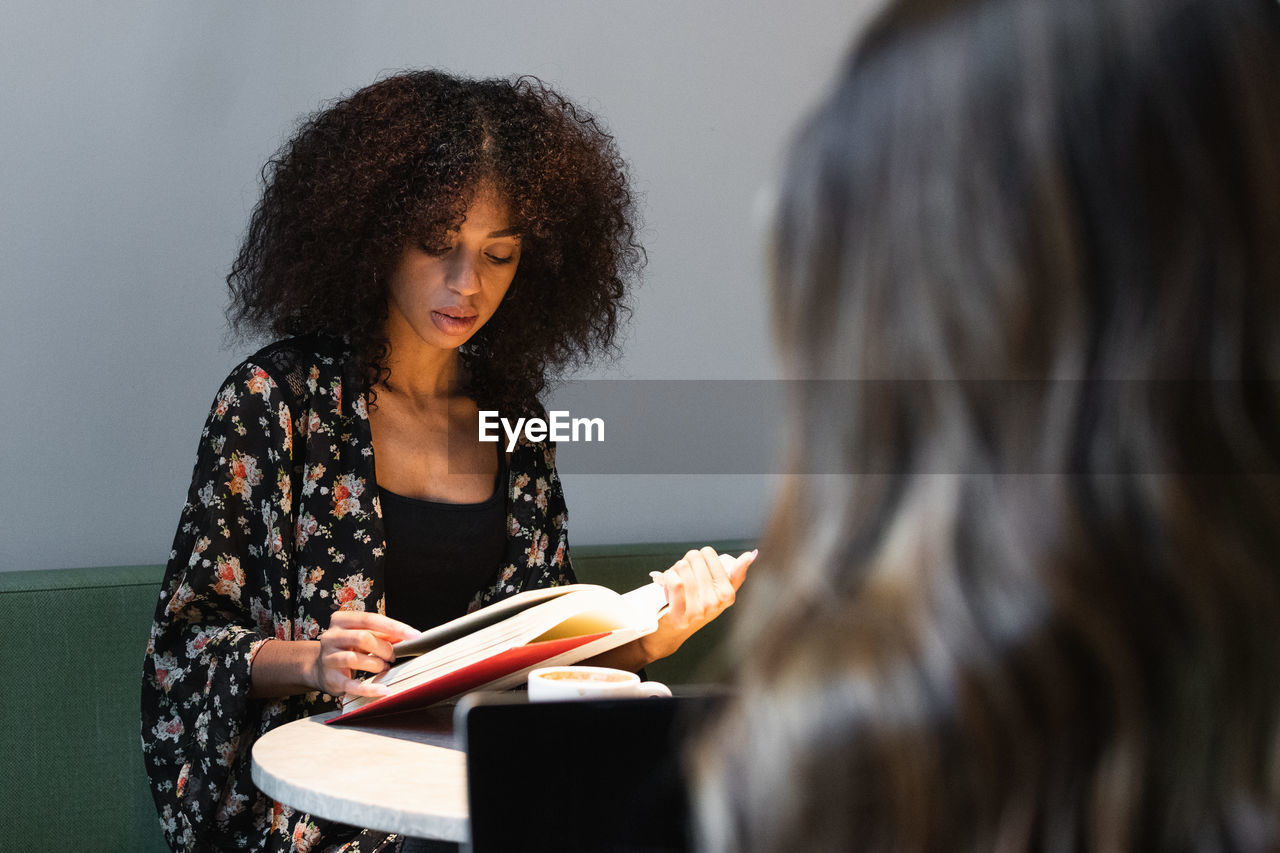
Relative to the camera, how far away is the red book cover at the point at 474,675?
98 centimetres

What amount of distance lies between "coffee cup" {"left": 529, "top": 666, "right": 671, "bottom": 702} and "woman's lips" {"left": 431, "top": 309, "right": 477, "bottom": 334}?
0.65 m

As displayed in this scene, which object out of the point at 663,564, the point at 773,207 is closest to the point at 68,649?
the point at 663,564

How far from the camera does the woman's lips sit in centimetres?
156

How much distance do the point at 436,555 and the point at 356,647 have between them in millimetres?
410

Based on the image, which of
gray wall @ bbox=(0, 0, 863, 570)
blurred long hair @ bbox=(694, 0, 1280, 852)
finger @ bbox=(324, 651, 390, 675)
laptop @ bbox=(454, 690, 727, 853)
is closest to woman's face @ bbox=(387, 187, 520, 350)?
gray wall @ bbox=(0, 0, 863, 570)

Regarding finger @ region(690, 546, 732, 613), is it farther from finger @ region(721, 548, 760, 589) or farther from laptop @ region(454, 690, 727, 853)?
laptop @ region(454, 690, 727, 853)

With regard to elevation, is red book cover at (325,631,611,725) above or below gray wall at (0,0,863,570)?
below

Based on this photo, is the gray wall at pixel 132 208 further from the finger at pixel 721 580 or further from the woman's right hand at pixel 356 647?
the finger at pixel 721 580

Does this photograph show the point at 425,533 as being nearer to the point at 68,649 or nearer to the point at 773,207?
the point at 68,649

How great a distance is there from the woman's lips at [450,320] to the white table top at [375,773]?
1.89 feet

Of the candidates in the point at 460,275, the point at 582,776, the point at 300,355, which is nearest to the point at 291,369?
the point at 300,355

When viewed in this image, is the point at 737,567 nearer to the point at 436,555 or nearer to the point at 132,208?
the point at 436,555

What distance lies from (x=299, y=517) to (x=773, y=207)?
3.70 feet

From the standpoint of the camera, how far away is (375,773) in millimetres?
903
